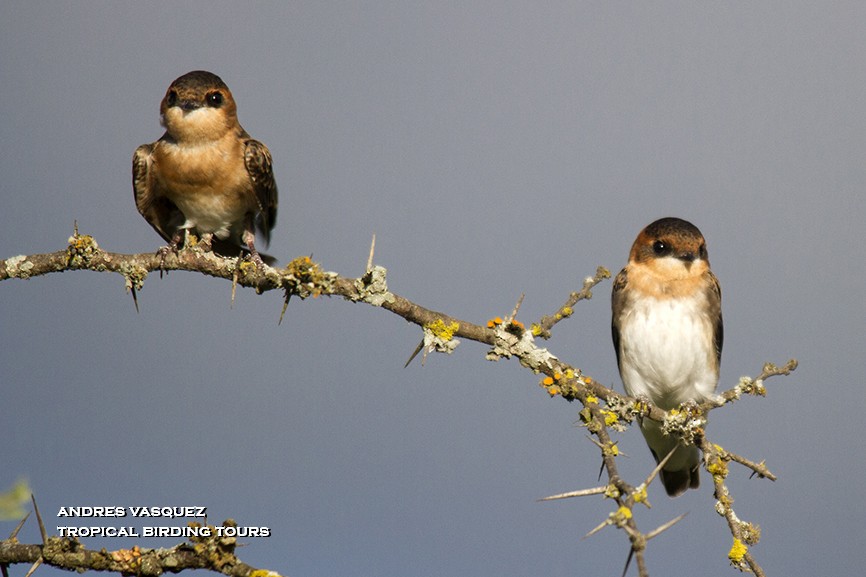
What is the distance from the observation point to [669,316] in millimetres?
8219

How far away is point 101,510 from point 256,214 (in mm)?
2973

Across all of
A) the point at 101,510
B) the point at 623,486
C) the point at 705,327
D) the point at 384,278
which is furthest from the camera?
the point at 705,327

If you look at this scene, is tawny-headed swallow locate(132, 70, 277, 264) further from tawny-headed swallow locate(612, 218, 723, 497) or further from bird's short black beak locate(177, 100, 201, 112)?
tawny-headed swallow locate(612, 218, 723, 497)

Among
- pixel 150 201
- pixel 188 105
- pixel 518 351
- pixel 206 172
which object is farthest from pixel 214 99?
pixel 518 351

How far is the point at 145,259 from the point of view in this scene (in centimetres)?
593

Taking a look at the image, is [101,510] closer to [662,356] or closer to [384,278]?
[384,278]

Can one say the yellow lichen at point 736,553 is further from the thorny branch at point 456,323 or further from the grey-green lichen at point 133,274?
the grey-green lichen at point 133,274

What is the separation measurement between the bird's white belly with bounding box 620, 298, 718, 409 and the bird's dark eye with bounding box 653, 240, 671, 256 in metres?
0.40

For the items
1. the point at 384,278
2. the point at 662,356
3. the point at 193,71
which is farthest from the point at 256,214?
the point at 662,356

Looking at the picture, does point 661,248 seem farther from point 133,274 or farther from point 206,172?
point 133,274

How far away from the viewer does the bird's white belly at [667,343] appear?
8211 millimetres

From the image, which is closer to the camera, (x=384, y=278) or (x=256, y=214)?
(x=384, y=278)

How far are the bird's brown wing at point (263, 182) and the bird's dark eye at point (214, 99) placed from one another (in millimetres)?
380

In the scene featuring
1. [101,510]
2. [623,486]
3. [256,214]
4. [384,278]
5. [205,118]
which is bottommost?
[623,486]
